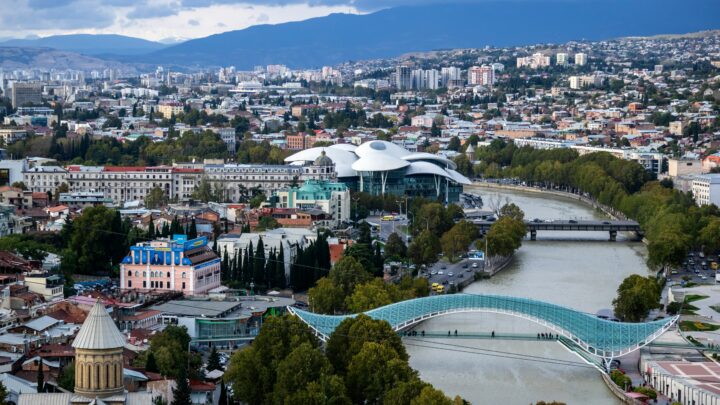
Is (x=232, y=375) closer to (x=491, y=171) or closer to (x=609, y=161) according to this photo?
(x=609, y=161)

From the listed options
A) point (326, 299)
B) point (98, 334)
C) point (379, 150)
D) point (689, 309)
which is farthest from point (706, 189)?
point (98, 334)

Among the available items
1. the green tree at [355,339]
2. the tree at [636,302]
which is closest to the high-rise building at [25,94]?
the tree at [636,302]

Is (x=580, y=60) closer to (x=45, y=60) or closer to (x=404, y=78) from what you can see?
(x=404, y=78)

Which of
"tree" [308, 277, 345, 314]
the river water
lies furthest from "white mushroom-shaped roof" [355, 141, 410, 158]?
"tree" [308, 277, 345, 314]

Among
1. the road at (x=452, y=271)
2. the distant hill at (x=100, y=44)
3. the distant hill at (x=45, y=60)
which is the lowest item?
the road at (x=452, y=271)

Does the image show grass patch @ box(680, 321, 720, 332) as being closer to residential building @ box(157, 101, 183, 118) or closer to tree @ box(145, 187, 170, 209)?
tree @ box(145, 187, 170, 209)

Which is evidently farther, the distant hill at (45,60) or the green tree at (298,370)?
the distant hill at (45,60)

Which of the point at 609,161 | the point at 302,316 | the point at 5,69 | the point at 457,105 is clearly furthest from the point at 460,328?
the point at 5,69

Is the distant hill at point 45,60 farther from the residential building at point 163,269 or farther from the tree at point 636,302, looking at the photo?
the tree at point 636,302
